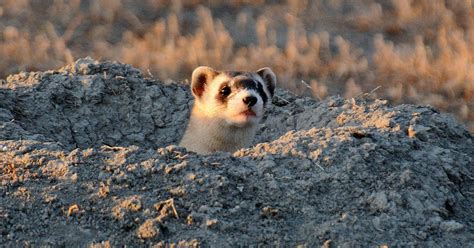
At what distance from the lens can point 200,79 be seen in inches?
301

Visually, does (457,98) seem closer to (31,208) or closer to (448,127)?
(448,127)

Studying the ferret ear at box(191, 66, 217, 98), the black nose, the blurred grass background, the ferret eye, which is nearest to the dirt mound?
the black nose

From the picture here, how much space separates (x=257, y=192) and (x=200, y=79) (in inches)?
105

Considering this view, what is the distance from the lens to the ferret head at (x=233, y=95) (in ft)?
23.3

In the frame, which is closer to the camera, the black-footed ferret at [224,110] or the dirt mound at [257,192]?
the dirt mound at [257,192]

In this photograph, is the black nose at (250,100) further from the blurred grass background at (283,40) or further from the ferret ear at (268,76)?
the blurred grass background at (283,40)

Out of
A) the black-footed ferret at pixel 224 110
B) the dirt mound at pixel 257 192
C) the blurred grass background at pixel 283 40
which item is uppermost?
the dirt mound at pixel 257 192

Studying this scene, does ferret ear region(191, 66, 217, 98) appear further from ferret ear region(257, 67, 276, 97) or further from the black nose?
the black nose

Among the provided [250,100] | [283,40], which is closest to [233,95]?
[250,100]

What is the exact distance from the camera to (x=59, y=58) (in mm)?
11453

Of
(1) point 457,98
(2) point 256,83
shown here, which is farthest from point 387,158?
(1) point 457,98

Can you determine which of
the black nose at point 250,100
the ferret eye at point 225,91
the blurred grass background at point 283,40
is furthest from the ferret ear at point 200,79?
the blurred grass background at point 283,40

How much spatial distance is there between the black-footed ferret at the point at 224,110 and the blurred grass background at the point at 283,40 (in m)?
2.94

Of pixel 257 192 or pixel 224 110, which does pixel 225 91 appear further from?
pixel 257 192
